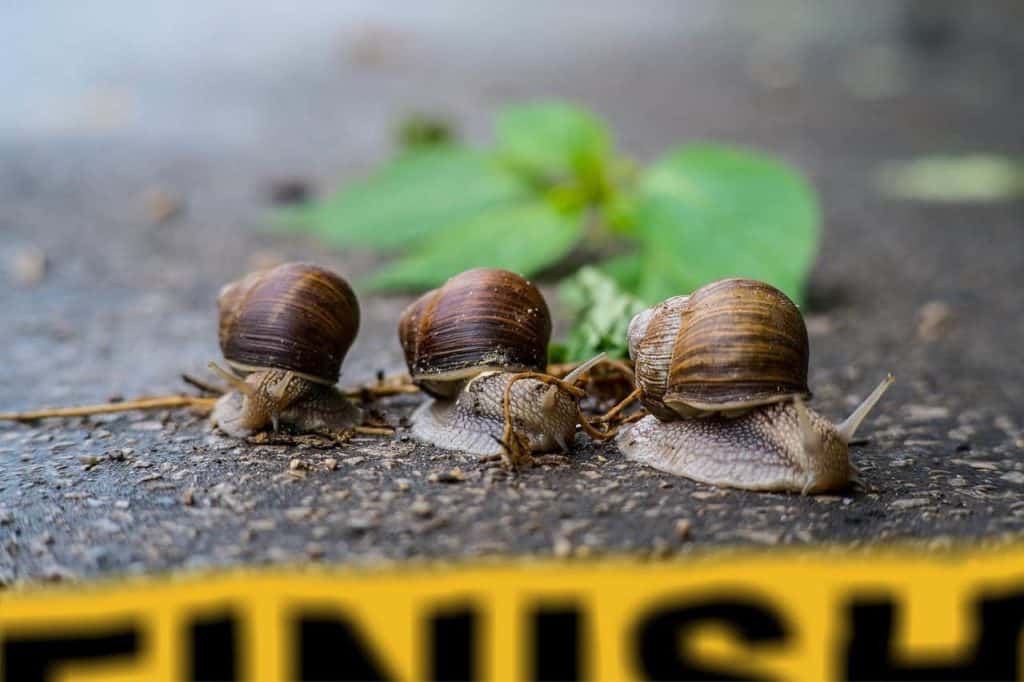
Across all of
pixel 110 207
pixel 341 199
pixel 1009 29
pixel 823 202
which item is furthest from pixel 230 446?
pixel 1009 29

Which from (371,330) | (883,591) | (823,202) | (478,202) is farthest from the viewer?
(823,202)

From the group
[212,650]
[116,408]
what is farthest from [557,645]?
[116,408]

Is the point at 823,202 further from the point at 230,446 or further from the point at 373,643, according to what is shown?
the point at 373,643

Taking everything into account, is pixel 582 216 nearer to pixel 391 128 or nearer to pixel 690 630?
pixel 690 630

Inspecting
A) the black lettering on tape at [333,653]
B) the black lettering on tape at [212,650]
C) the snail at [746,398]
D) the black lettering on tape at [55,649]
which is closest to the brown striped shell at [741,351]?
the snail at [746,398]

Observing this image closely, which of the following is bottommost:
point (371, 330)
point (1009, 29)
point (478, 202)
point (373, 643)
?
point (373, 643)

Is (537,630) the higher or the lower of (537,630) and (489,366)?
the lower

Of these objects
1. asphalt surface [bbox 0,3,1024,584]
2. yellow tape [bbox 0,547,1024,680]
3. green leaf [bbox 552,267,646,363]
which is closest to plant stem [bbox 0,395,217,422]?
asphalt surface [bbox 0,3,1024,584]
